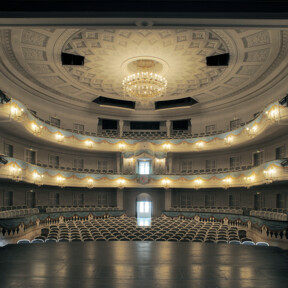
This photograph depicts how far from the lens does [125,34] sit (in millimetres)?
15828

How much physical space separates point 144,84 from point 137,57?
2.47 meters

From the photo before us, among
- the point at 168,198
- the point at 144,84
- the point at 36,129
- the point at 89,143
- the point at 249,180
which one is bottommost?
the point at 168,198

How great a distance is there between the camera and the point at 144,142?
29078 millimetres

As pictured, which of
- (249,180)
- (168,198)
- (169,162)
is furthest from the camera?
(169,162)

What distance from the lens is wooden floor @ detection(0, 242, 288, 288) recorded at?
5.02m

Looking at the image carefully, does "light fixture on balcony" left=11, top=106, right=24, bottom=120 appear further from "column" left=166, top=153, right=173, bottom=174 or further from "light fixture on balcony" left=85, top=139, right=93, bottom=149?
"column" left=166, top=153, right=173, bottom=174

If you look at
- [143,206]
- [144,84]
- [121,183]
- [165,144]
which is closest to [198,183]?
[165,144]

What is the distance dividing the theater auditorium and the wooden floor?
0.15 ft

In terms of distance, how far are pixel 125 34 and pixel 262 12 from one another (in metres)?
12.1

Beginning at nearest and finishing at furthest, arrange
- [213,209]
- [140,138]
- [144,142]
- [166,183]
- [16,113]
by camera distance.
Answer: [16,113]
[213,209]
[166,183]
[144,142]
[140,138]

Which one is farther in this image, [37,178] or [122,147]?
[122,147]

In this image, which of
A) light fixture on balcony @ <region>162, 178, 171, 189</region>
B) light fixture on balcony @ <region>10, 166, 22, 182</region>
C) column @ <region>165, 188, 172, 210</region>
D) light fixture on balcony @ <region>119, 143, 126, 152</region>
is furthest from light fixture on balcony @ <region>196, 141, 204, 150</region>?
light fixture on balcony @ <region>10, 166, 22, 182</region>

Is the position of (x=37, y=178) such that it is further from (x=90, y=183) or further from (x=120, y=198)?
(x=120, y=198)

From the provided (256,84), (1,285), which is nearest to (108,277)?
(1,285)
